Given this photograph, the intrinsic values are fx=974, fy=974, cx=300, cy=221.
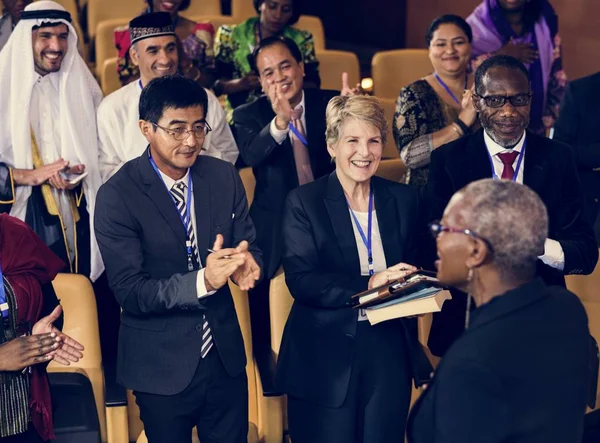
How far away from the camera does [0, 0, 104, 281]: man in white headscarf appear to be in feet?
14.2

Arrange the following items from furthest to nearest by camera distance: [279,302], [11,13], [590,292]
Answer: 1. [11,13]
2. [590,292]
3. [279,302]

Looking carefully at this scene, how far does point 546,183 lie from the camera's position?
11.5 feet

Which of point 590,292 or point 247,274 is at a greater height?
point 247,274

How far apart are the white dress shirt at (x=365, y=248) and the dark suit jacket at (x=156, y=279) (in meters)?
0.35

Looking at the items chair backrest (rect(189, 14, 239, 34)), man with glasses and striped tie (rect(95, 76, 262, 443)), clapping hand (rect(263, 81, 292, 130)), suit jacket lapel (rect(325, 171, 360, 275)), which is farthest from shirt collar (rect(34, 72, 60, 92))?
chair backrest (rect(189, 14, 239, 34))

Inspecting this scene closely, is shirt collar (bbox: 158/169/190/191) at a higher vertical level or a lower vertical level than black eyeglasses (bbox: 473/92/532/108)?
lower

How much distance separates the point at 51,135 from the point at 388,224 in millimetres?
1815

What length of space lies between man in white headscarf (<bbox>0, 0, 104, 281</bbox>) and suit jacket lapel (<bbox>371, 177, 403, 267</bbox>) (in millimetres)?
1510

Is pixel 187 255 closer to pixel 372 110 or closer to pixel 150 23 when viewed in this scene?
pixel 372 110

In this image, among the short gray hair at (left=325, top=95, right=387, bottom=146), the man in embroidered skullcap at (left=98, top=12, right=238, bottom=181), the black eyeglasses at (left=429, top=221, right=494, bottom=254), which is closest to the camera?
the black eyeglasses at (left=429, top=221, right=494, bottom=254)

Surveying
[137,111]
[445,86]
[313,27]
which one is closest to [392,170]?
[445,86]

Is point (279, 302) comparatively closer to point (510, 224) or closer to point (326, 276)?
point (326, 276)

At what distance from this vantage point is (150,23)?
15.1 feet

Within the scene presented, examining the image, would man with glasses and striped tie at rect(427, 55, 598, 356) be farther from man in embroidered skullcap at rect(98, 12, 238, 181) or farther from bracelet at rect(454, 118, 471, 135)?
man in embroidered skullcap at rect(98, 12, 238, 181)
